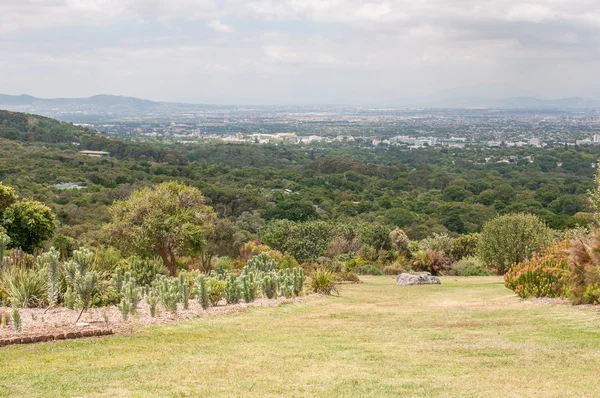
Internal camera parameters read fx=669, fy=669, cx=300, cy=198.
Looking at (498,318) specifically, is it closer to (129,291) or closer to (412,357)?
(412,357)

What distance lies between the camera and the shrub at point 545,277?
48.6ft

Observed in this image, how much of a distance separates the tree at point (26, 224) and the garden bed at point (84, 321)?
13.4 meters

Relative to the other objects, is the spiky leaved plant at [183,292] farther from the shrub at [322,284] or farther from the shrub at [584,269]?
the shrub at [584,269]

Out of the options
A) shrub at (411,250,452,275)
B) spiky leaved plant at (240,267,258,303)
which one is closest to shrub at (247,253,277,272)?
spiky leaved plant at (240,267,258,303)

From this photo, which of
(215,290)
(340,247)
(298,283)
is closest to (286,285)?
(298,283)

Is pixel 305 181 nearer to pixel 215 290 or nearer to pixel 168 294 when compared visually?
pixel 215 290

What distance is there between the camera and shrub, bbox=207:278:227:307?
532 inches

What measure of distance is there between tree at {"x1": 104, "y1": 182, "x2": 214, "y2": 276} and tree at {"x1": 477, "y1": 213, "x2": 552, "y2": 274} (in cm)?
1212

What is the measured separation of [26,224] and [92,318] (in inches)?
611

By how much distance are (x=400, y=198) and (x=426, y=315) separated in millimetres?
82596

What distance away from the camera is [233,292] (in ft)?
45.3

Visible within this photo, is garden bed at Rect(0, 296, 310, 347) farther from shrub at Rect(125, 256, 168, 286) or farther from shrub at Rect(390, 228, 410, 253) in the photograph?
shrub at Rect(390, 228, 410, 253)

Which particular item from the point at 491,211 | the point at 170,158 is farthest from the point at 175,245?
the point at 170,158

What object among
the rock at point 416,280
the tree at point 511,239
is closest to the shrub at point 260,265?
the rock at point 416,280
